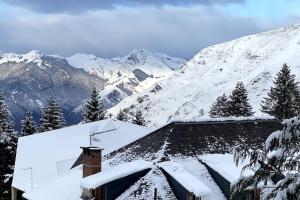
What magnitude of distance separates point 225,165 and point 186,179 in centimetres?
273

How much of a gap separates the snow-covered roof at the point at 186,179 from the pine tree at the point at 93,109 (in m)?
44.8

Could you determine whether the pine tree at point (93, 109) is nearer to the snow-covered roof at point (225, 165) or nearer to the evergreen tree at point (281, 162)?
the snow-covered roof at point (225, 165)

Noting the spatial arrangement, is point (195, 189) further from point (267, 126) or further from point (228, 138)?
point (267, 126)

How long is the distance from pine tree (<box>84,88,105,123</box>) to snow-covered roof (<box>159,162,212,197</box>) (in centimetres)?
4481

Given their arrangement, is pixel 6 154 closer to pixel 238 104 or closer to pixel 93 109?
pixel 93 109

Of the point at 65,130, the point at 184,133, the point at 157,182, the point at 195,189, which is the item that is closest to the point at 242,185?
the point at 195,189

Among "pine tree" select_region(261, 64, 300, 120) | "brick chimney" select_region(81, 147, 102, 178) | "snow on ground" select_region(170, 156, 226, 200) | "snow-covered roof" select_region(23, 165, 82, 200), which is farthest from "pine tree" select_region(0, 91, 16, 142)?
"snow on ground" select_region(170, 156, 226, 200)

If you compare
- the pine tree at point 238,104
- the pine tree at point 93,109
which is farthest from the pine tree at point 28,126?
the pine tree at point 238,104

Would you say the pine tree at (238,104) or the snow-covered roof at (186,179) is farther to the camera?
the pine tree at (238,104)

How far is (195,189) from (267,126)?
→ 10.2m

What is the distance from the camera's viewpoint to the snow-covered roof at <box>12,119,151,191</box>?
142 feet

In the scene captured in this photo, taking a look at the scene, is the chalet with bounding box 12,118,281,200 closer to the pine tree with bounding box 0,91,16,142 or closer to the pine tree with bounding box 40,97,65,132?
the pine tree with bounding box 0,91,16,142

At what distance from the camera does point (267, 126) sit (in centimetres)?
3369

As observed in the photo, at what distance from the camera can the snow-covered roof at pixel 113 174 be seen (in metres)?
26.7
